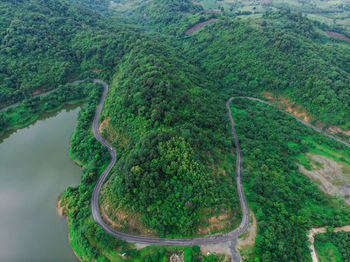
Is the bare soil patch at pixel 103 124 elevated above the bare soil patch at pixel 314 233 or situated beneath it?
elevated above

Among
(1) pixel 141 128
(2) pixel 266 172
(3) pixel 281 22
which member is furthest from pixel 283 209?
(3) pixel 281 22

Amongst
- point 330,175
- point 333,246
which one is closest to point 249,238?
point 333,246

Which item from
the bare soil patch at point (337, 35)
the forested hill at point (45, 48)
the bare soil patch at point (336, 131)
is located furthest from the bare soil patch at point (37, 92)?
the bare soil patch at point (337, 35)

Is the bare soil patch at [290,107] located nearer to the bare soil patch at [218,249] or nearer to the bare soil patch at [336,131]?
the bare soil patch at [336,131]

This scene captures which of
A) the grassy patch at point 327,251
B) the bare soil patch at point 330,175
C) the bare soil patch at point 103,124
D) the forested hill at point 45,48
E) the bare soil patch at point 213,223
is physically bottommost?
the grassy patch at point 327,251

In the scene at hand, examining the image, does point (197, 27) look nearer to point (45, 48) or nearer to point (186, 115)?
point (45, 48)

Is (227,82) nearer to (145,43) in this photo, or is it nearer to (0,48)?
(145,43)
